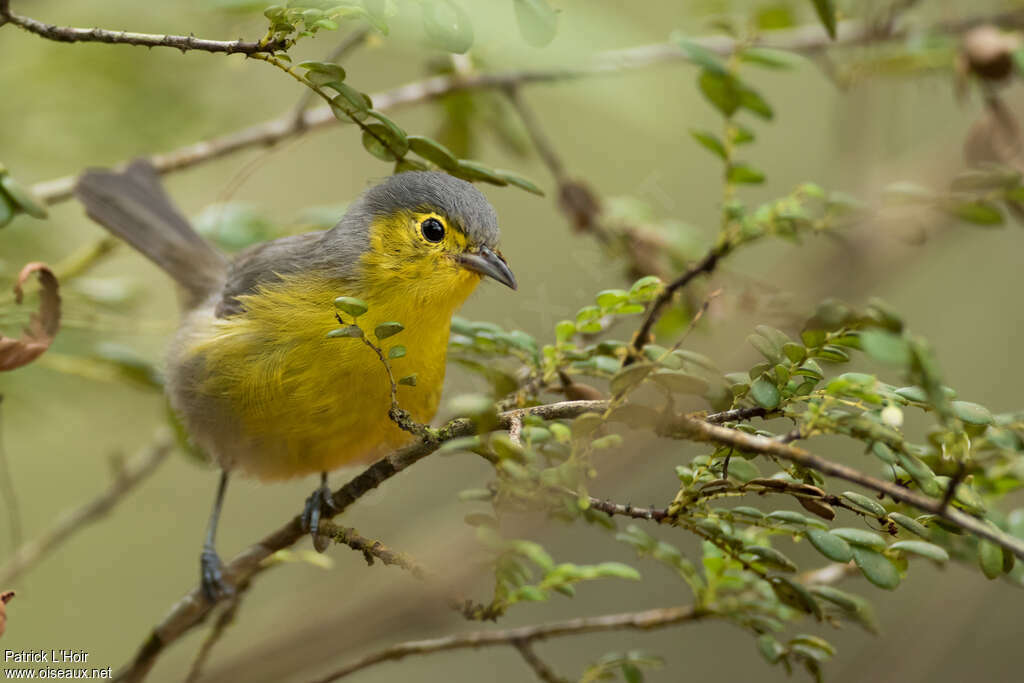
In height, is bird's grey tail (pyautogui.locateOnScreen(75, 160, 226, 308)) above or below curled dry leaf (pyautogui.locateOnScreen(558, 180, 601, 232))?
below

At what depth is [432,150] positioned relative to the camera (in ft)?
6.13

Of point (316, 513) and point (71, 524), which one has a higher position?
point (316, 513)

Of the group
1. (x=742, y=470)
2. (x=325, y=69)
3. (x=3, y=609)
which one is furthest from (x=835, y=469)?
(x=3, y=609)

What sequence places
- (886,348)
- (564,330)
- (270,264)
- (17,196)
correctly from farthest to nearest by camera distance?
(270,264)
(17,196)
(564,330)
(886,348)

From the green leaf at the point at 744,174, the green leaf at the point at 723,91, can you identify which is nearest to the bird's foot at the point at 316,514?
the green leaf at the point at 744,174

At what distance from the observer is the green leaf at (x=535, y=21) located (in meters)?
1.53

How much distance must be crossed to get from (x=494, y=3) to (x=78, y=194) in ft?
7.47

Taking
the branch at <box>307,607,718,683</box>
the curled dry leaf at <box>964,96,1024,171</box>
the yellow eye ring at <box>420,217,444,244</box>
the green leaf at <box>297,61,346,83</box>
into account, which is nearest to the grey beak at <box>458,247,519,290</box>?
the yellow eye ring at <box>420,217,444,244</box>

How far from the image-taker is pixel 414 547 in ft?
12.7

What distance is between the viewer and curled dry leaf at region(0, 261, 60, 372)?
6.31ft

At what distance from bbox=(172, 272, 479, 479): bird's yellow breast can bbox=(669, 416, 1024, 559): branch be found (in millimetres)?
1399

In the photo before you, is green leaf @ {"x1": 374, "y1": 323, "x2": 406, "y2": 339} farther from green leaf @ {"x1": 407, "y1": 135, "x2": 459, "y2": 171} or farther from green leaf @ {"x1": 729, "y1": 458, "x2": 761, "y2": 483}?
green leaf @ {"x1": 729, "y1": 458, "x2": 761, "y2": 483}

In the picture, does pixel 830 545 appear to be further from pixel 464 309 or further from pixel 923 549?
pixel 464 309

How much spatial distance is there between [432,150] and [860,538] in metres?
1.02
